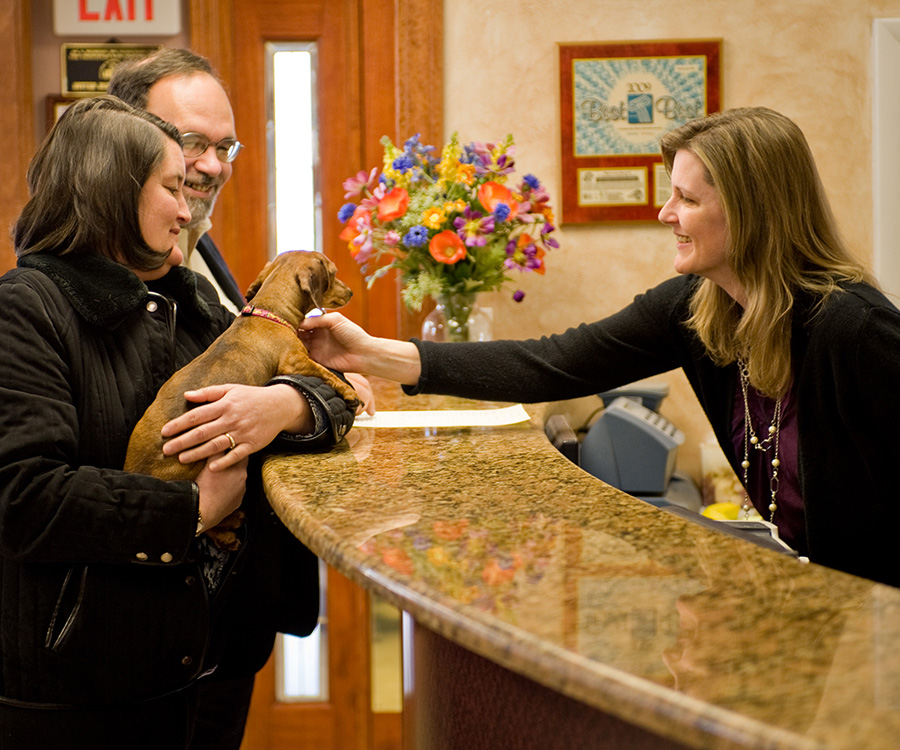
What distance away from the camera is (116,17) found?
3281mm

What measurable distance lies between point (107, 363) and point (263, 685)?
231 centimetres

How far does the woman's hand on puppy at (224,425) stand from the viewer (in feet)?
4.76

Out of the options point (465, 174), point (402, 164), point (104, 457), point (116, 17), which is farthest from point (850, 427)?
point (116, 17)

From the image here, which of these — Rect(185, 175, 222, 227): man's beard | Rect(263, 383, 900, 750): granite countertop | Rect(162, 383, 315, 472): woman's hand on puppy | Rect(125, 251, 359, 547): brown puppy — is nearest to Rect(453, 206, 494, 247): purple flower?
Rect(125, 251, 359, 547): brown puppy

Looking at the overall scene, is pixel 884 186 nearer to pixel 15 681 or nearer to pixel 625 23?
pixel 625 23

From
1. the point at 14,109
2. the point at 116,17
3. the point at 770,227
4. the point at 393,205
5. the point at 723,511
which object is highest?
the point at 116,17

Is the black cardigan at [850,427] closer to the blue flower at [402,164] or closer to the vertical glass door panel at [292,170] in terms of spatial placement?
the blue flower at [402,164]

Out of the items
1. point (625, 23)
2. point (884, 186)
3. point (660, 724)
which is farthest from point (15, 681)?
point (884, 186)

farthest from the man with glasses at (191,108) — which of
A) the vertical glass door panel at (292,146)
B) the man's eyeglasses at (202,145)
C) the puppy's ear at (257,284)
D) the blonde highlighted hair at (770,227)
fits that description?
the vertical glass door panel at (292,146)

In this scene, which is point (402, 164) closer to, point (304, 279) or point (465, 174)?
point (465, 174)

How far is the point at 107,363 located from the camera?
147 centimetres

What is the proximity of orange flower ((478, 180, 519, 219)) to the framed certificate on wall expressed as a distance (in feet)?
1.85

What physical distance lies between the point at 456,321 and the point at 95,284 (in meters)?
1.52

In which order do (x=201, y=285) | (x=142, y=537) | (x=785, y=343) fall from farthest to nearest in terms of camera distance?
(x=201, y=285) → (x=785, y=343) → (x=142, y=537)
